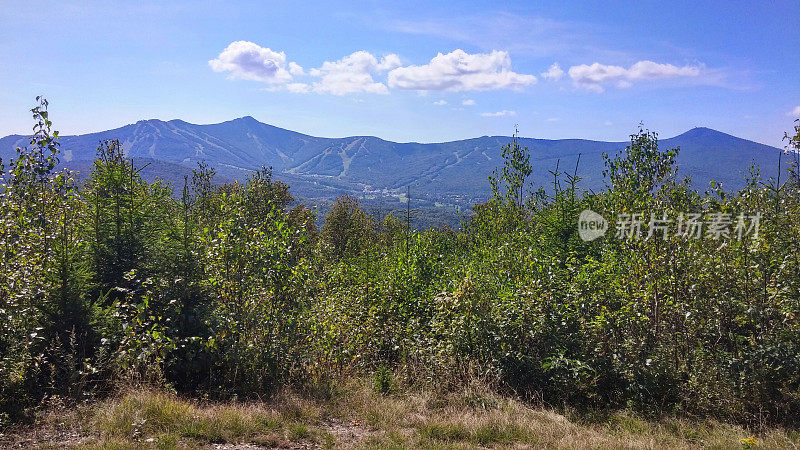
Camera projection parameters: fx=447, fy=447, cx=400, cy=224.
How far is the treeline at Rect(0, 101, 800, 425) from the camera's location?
22.1ft

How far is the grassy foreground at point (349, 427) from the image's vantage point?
18.5 ft

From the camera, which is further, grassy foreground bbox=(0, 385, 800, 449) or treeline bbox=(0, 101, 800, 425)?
treeline bbox=(0, 101, 800, 425)

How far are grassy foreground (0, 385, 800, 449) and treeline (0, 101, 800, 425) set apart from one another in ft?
1.64

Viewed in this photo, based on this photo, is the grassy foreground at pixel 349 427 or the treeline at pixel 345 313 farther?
the treeline at pixel 345 313

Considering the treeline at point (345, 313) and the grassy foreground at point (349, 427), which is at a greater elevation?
the treeline at point (345, 313)

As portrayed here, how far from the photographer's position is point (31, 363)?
649 centimetres

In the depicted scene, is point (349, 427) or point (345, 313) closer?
point (349, 427)

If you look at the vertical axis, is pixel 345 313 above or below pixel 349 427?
above

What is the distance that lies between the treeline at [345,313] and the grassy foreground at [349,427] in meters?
0.50

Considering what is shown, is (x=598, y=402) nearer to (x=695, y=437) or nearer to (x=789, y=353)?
(x=695, y=437)

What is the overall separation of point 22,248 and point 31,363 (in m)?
1.82

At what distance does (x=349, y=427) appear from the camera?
6414mm

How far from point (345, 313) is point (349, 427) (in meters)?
2.91

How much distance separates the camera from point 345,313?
29.8ft
